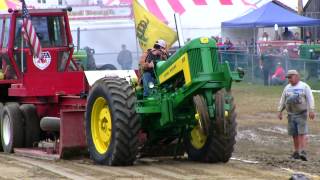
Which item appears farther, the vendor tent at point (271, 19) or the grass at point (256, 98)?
the vendor tent at point (271, 19)

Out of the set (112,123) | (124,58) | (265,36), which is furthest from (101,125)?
(265,36)

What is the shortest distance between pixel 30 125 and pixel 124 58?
16.1 m

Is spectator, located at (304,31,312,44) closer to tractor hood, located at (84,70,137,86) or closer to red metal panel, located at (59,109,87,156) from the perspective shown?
tractor hood, located at (84,70,137,86)

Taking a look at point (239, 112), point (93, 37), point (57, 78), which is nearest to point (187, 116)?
point (57, 78)

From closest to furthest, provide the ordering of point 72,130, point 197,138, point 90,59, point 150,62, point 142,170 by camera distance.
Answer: point 142,170
point 150,62
point 197,138
point 72,130
point 90,59

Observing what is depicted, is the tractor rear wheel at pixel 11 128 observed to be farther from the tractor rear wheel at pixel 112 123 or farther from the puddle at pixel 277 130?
the puddle at pixel 277 130

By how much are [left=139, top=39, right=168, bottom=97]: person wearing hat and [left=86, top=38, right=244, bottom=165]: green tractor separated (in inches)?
5.1

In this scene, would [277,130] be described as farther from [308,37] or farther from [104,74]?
[308,37]

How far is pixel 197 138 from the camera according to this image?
37.4 feet

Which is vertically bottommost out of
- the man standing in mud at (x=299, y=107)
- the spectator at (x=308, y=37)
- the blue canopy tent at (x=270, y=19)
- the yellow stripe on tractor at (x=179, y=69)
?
the man standing in mud at (x=299, y=107)

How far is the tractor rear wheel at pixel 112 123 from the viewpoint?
1045 centimetres

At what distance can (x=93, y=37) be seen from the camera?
30719 millimetres

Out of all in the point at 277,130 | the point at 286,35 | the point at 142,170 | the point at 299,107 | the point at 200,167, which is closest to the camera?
the point at 142,170

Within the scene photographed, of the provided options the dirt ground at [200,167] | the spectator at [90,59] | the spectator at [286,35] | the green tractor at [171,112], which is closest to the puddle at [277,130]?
the dirt ground at [200,167]
